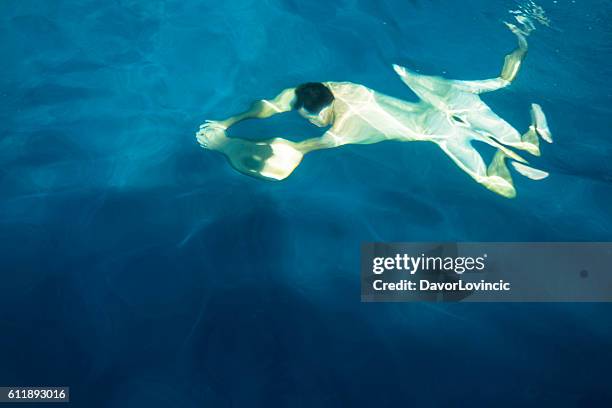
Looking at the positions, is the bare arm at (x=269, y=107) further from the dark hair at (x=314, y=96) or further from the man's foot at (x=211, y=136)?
the dark hair at (x=314, y=96)

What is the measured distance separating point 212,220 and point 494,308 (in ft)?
8.35

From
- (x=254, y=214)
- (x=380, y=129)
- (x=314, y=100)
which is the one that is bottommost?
(x=254, y=214)

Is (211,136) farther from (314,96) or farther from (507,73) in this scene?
(507,73)

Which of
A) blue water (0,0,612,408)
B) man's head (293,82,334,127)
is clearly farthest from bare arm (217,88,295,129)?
man's head (293,82,334,127)

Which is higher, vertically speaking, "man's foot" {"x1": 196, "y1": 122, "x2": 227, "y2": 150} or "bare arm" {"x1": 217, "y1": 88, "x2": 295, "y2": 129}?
"bare arm" {"x1": 217, "y1": 88, "x2": 295, "y2": 129}

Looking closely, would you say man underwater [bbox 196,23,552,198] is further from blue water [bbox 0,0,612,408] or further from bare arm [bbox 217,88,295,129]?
blue water [bbox 0,0,612,408]

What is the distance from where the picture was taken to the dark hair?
4.11 metres

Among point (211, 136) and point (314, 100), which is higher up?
point (314, 100)

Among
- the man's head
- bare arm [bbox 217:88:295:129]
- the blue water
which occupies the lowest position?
the blue water

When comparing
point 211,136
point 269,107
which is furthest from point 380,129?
point 211,136

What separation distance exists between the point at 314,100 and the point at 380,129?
0.88 meters

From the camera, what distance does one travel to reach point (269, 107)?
4.84 meters

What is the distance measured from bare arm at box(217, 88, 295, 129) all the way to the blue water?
171 mm

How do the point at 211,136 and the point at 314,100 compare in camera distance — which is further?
the point at 211,136
